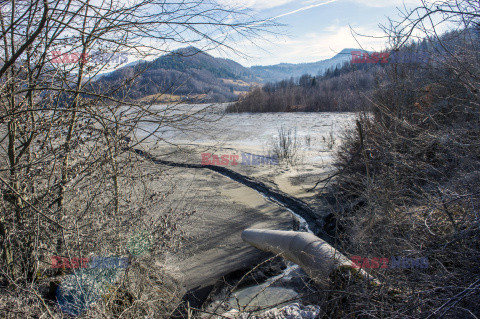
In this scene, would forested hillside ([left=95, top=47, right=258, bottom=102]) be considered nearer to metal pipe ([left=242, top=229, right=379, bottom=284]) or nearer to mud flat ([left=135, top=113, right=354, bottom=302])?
mud flat ([left=135, top=113, right=354, bottom=302])

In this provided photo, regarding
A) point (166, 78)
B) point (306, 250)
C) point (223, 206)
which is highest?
point (166, 78)

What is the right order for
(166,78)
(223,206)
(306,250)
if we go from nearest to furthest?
1. (306,250)
2. (166,78)
3. (223,206)

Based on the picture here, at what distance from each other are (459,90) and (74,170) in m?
7.54

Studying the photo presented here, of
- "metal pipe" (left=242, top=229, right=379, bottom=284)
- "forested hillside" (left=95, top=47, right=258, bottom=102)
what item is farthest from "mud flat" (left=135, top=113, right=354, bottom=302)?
"forested hillside" (left=95, top=47, right=258, bottom=102)

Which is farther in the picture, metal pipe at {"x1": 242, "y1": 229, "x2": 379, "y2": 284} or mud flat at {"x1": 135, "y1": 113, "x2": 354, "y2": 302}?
mud flat at {"x1": 135, "y1": 113, "x2": 354, "y2": 302}

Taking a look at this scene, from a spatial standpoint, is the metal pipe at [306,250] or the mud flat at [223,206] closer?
the metal pipe at [306,250]

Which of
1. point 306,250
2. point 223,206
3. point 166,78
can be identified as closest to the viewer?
point 306,250

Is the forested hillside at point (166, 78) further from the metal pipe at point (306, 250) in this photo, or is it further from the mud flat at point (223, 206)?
the metal pipe at point (306, 250)

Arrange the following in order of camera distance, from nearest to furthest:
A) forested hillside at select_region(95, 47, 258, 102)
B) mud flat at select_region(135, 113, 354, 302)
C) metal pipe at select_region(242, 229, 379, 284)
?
metal pipe at select_region(242, 229, 379, 284) < forested hillside at select_region(95, 47, 258, 102) < mud flat at select_region(135, 113, 354, 302)

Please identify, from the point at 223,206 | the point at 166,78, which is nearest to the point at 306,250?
the point at 166,78

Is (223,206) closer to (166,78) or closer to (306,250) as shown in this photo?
(306,250)

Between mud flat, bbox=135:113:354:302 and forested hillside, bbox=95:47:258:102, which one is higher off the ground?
forested hillside, bbox=95:47:258:102

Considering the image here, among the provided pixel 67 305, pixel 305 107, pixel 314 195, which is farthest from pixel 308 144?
pixel 305 107

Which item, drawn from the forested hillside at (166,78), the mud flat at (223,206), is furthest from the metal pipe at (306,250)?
the forested hillside at (166,78)
